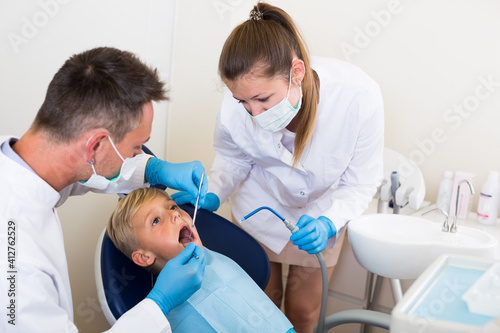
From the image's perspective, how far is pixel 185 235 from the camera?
153 centimetres

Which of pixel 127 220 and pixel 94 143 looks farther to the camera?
pixel 127 220

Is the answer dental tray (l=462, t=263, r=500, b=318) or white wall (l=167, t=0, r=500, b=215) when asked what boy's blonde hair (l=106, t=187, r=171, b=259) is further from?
white wall (l=167, t=0, r=500, b=215)

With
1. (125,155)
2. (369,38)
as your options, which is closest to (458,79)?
(369,38)

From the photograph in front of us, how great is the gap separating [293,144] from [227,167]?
0.99ft

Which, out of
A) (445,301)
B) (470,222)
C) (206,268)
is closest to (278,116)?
(206,268)

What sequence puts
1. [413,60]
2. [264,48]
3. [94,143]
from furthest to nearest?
[413,60] < [264,48] < [94,143]

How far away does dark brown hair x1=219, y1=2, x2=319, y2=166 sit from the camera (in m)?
1.38

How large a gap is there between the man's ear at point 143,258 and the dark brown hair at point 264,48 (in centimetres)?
60

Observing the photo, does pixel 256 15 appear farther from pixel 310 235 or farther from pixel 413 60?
pixel 413 60

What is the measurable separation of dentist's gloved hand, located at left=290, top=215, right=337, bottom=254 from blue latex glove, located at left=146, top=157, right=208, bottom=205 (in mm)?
333

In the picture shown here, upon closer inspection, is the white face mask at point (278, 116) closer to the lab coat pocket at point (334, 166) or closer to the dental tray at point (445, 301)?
the lab coat pocket at point (334, 166)

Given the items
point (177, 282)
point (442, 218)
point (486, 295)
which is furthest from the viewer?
point (442, 218)

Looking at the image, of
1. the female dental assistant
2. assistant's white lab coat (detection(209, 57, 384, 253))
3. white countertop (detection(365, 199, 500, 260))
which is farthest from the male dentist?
white countertop (detection(365, 199, 500, 260))

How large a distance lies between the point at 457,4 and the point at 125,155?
1.72m
